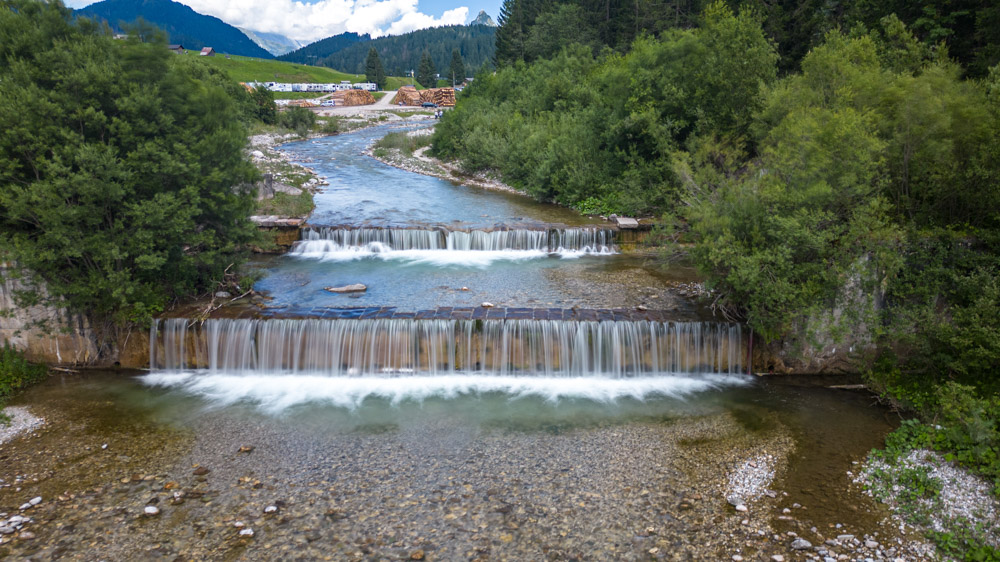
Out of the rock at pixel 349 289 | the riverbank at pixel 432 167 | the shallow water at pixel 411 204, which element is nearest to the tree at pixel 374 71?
the riverbank at pixel 432 167

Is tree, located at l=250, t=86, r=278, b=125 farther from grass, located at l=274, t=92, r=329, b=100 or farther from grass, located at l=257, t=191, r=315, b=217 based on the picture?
grass, located at l=274, t=92, r=329, b=100

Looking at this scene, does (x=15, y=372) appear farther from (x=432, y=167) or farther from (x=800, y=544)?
(x=432, y=167)

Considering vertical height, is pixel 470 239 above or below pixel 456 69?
below

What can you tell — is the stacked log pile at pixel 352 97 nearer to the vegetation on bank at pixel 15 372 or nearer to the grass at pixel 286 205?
the grass at pixel 286 205

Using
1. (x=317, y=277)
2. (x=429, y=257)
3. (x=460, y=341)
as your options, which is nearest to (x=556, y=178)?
(x=429, y=257)

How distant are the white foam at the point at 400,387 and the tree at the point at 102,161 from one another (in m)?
2.42

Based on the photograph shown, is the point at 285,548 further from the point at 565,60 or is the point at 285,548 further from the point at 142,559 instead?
the point at 565,60

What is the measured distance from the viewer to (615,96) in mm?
28078

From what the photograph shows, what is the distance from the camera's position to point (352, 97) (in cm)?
12331

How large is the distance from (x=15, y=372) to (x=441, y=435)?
10398mm

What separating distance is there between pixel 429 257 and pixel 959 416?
1632 centimetres

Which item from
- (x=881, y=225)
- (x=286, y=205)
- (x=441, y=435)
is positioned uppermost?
(x=286, y=205)

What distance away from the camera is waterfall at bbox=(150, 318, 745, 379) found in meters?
14.0

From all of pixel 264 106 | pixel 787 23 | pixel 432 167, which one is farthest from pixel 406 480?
pixel 264 106
